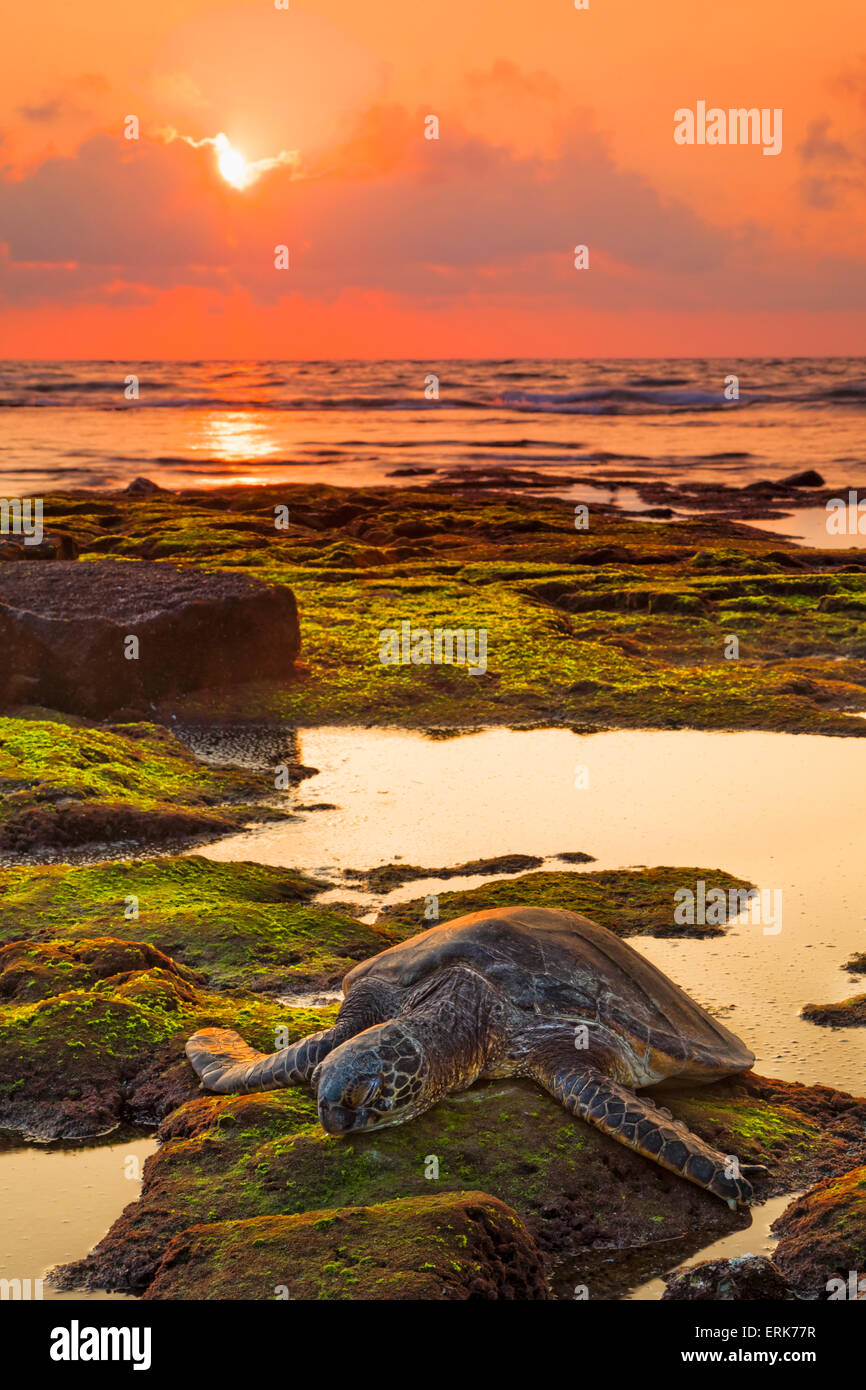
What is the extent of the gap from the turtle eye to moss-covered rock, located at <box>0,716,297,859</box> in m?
5.24

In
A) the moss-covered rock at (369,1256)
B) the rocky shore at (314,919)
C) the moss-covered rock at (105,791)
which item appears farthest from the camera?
the moss-covered rock at (105,791)

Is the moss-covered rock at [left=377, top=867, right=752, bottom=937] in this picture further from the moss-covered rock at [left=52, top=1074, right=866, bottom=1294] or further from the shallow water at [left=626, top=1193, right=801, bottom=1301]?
the shallow water at [left=626, top=1193, right=801, bottom=1301]

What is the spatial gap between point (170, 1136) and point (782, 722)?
931cm

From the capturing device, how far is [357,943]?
24.5ft

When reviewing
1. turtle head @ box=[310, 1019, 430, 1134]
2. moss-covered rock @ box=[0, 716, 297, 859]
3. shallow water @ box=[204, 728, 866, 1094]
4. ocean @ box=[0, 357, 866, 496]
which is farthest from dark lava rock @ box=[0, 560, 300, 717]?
ocean @ box=[0, 357, 866, 496]

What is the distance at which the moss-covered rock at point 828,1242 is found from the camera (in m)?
4.18

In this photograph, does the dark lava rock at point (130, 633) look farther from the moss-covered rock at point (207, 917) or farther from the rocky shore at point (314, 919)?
the moss-covered rock at point (207, 917)

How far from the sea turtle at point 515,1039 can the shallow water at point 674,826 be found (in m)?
0.89

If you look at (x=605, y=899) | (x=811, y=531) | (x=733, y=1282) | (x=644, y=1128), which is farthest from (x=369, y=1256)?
(x=811, y=531)

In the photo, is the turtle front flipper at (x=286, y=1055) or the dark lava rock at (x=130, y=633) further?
the dark lava rock at (x=130, y=633)

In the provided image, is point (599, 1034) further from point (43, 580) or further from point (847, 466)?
point (847, 466)

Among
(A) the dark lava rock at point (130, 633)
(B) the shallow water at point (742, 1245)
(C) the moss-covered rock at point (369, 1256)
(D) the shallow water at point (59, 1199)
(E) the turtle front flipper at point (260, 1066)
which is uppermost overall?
(A) the dark lava rock at point (130, 633)

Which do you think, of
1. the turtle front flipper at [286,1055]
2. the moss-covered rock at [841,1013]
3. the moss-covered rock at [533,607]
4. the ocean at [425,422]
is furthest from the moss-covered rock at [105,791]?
the ocean at [425,422]

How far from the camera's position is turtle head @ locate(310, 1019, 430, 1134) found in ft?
15.7
